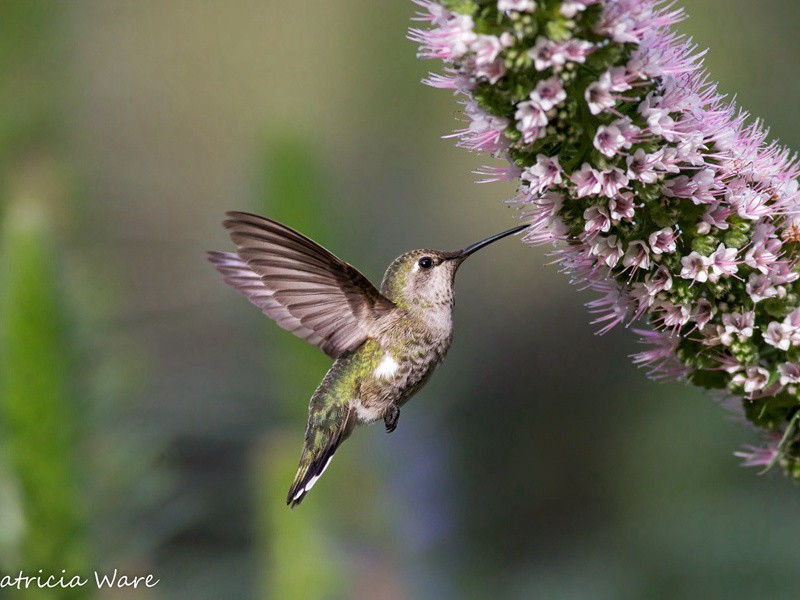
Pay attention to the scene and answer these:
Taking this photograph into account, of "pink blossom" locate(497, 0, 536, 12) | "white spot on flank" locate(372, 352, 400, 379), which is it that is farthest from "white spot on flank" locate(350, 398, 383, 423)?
"pink blossom" locate(497, 0, 536, 12)

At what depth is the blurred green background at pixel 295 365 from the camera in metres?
5.21

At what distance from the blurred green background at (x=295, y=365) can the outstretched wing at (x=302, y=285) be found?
51.1 inches

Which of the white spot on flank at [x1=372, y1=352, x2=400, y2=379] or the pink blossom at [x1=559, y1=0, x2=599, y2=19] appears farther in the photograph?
the white spot on flank at [x1=372, y1=352, x2=400, y2=379]

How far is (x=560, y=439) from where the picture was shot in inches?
398

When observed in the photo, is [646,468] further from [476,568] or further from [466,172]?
[466,172]

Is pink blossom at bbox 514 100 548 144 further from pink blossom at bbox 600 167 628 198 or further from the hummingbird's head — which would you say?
the hummingbird's head

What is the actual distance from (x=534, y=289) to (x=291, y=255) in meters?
8.35

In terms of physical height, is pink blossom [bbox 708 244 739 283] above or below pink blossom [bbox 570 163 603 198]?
below

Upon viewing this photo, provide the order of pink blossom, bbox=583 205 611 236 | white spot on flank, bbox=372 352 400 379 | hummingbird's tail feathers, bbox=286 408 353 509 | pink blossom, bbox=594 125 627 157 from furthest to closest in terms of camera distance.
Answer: white spot on flank, bbox=372 352 400 379 < hummingbird's tail feathers, bbox=286 408 353 509 < pink blossom, bbox=583 205 611 236 < pink blossom, bbox=594 125 627 157

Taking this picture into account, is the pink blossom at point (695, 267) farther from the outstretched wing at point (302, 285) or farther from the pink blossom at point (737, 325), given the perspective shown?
the outstretched wing at point (302, 285)

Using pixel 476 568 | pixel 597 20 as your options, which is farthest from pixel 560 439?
pixel 597 20

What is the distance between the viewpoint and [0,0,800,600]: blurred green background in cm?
521

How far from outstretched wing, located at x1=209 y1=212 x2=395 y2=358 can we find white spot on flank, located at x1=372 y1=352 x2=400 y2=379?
0.13m

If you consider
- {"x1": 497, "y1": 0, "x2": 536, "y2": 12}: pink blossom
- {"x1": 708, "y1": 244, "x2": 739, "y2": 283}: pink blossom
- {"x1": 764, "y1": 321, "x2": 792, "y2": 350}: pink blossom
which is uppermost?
{"x1": 497, "y1": 0, "x2": 536, "y2": 12}: pink blossom
